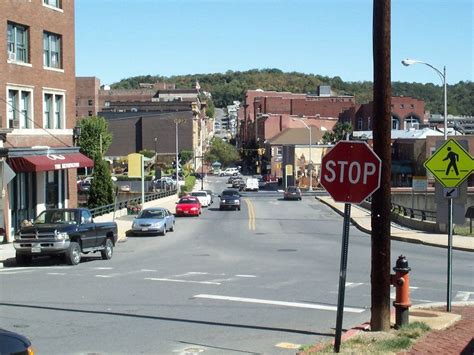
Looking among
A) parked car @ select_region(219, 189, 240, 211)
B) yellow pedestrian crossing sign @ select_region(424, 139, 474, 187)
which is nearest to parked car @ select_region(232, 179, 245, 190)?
parked car @ select_region(219, 189, 240, 211)

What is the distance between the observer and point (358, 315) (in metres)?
13.2

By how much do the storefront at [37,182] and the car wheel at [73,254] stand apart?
26.1ft

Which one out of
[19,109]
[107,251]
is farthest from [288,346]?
[19,109]

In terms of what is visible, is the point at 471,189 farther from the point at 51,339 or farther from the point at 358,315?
the point at 51,339

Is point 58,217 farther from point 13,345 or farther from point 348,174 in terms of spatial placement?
point 13,345

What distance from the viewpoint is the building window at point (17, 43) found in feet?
110

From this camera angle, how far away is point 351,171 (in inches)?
338

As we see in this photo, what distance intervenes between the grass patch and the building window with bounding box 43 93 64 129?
29.6 metres

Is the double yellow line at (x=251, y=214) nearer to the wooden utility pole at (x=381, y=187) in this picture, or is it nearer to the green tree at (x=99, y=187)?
the green tree at (x=99, y=187)

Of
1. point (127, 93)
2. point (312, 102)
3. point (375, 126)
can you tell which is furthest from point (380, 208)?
point (127, 93)

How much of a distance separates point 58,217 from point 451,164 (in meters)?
14.3

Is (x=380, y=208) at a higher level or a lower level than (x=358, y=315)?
higher

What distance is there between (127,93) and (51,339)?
18401 centimetres

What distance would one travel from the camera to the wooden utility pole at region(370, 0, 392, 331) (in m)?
10.1
